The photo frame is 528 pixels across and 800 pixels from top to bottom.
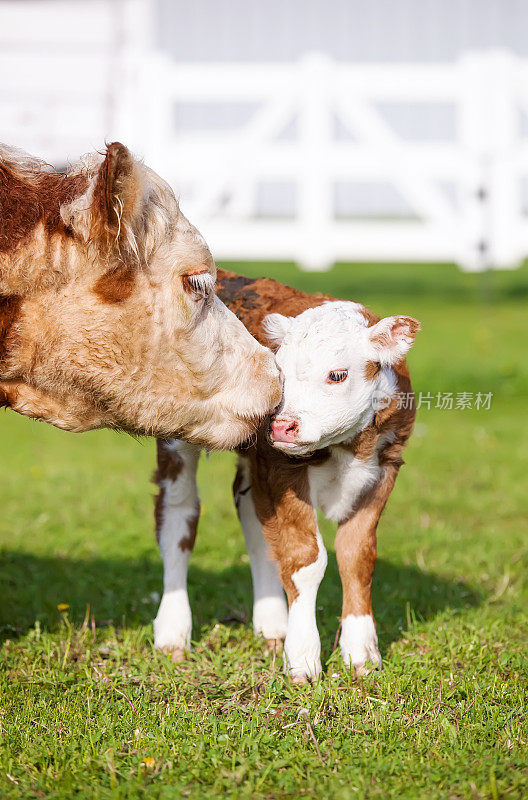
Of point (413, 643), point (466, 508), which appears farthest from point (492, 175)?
point (413, 643)

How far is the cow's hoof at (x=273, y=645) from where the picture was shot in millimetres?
4750

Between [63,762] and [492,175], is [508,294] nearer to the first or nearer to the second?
[492,175]

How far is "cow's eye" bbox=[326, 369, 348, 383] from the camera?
4.10m

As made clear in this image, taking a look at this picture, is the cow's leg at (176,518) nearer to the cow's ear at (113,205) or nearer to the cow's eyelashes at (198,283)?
the cow's eyelashes at (198,283)

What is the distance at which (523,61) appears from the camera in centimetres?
1630

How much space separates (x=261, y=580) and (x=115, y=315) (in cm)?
188

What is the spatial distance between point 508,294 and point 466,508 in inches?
382

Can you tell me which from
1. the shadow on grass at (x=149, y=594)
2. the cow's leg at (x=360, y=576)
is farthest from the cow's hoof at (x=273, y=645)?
the cow's leg at (x=360, y=576)

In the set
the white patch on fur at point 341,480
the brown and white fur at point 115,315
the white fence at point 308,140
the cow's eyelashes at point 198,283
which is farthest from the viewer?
the white fence at point 308,140

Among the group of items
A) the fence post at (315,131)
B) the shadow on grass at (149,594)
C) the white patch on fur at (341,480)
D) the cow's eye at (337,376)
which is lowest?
the shadow on grass at (149,594)

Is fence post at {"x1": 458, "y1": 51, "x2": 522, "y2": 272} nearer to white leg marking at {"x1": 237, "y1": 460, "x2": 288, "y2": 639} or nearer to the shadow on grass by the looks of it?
the shadow on grass

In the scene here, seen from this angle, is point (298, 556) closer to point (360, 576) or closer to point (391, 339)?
point (360, 576)

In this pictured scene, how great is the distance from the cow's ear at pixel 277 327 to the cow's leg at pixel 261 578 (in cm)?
84

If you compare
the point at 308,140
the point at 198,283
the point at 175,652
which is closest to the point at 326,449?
the point at 198,283
